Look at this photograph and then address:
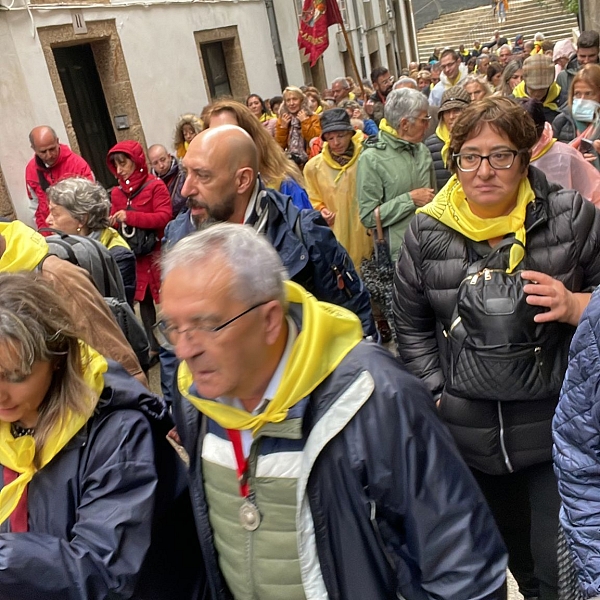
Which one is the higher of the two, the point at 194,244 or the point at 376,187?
the point at 194,244

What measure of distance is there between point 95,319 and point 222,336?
1384mm

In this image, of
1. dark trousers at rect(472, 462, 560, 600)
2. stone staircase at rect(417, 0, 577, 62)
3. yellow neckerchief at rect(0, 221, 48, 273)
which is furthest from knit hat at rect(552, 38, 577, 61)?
stone staircase at rect(417, 0, 577, 62)

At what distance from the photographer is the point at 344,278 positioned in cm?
286

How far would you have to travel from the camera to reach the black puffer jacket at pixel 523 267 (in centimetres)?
214

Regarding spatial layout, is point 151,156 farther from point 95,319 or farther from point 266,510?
point 266,510

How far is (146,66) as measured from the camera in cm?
1012

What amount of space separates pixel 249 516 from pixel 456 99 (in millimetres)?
3339

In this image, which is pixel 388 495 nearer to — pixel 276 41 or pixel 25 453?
pixel 25 453

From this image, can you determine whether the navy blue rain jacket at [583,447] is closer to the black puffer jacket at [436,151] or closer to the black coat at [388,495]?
the black coat at [388,495]

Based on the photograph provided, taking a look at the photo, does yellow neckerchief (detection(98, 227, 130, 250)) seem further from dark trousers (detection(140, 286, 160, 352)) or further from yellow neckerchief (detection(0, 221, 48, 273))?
dark trousers (detection(140, 286, 160, 352))

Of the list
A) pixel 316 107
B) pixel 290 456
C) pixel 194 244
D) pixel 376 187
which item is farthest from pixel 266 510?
pixel 316 107

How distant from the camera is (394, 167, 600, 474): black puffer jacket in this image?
7.02 feet

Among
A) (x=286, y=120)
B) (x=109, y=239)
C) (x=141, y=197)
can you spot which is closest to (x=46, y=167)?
(x=141, y=197)

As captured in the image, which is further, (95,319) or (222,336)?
(95,319)
